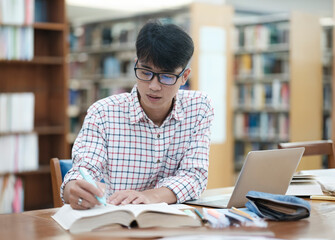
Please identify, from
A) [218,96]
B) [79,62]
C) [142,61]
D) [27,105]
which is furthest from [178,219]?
[79,62]

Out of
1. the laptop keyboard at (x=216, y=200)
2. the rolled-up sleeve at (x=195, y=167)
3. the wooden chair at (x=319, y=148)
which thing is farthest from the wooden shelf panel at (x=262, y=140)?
the laptop keyboard at (x=216, y=200)

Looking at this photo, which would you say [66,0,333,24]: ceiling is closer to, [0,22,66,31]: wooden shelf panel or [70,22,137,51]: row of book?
[70,22,137,51]: row of book

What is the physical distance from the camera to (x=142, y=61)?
179cm

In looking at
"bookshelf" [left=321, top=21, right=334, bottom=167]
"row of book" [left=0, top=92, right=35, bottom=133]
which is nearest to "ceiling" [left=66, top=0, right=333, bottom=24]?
"bookshelf" [left=321, top=21, right=334, bottom=167]

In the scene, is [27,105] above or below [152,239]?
A: above

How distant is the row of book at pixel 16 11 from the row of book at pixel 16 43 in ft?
0.18

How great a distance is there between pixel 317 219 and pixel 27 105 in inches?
121

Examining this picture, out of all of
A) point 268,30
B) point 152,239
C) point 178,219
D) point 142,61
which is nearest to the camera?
point 152,239

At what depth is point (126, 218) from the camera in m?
1.38

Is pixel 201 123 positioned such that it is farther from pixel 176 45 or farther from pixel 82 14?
pixel 82 14

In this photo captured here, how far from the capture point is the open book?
1.35 m

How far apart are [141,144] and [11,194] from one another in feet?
8.39

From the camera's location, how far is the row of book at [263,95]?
20.3ft

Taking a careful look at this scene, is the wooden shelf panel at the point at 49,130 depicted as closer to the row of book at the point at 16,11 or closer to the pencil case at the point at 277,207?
the row of book at the point at 16,11
